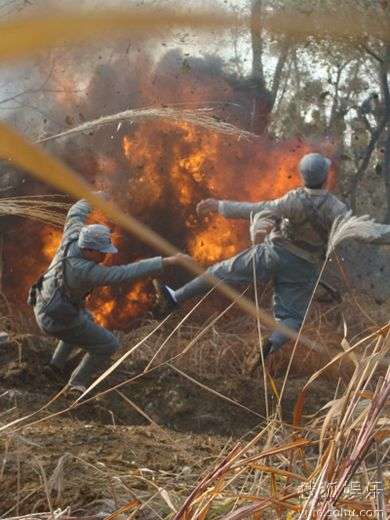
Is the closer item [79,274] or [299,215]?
[79,274]

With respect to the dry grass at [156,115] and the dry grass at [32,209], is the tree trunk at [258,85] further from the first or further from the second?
the dry grass at [32,209]

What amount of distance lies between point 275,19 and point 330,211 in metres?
5.11

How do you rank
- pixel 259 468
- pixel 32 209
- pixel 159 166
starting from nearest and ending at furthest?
1. pixel 259 468
2. pixel 32 209
3. pixel 159 166

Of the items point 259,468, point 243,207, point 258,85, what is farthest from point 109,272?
point 258,85

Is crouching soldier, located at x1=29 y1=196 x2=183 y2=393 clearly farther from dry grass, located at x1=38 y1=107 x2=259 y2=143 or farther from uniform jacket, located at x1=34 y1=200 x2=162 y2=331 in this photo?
dry grass, located at x1=38 y1=107 x2=259 y2=143

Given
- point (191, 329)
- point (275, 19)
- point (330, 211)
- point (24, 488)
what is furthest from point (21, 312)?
point (24, 488)

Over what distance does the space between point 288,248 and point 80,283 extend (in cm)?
194

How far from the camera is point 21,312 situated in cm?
1020

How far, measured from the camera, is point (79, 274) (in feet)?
22.9

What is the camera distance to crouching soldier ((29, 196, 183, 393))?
6.90 meters

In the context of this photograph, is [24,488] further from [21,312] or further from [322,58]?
[322,58]

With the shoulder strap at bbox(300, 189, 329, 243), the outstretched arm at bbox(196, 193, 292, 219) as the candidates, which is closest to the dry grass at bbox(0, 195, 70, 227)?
the outstretched arm at bbox(196, 193, 292, 219)

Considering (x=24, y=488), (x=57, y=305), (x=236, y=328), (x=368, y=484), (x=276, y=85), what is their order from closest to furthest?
(x=368, y=484)
(x=24, y=488)
(x=57, y=305)
(x=236, y=328)
(x=276, y=85)

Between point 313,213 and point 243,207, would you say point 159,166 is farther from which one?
point 313,213
